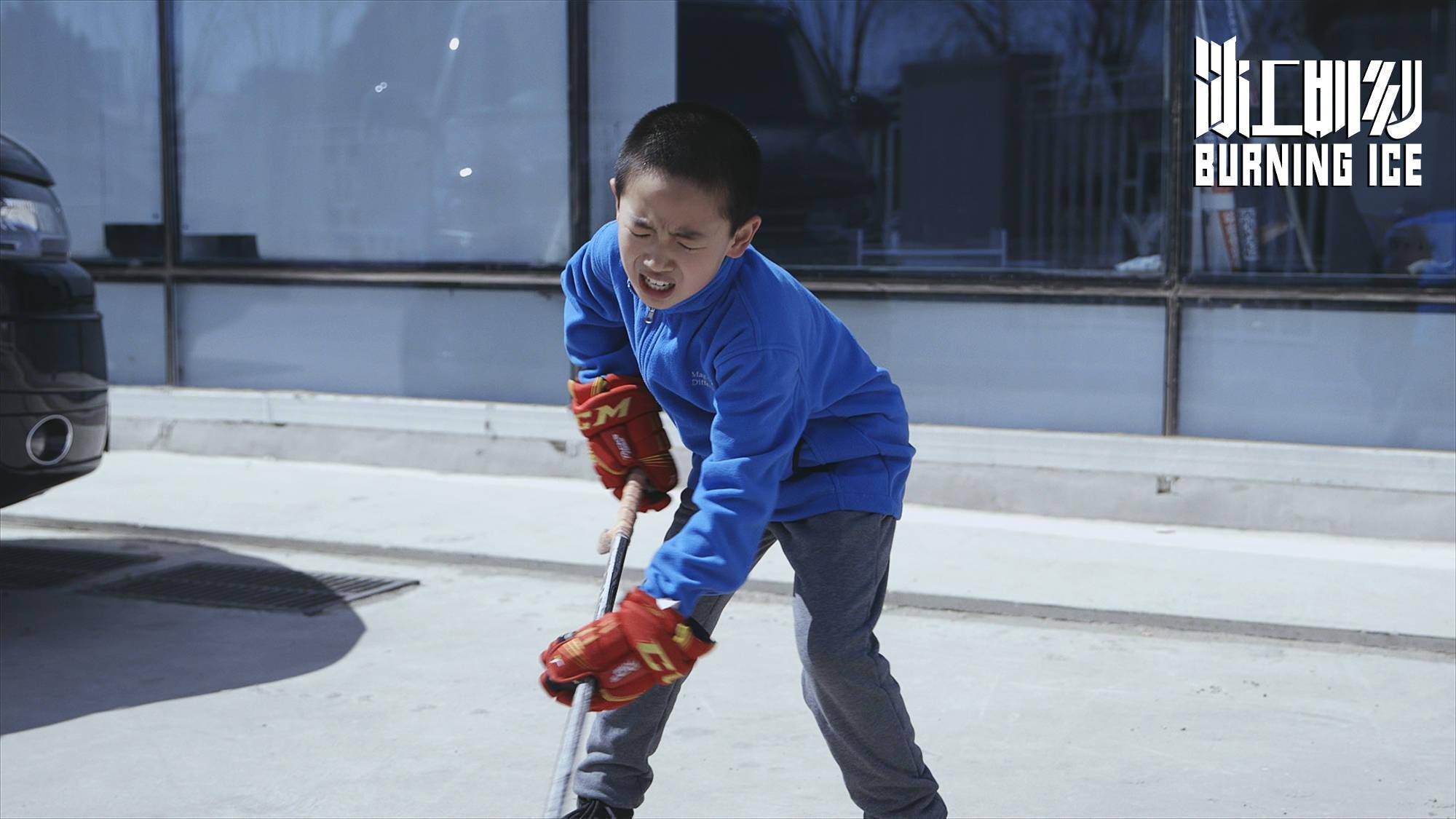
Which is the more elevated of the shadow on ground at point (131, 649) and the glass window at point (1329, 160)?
the glass window at point (1329, 160)

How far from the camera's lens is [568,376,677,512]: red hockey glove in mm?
2986

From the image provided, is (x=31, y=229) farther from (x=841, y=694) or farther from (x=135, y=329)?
(x=135, y=329)

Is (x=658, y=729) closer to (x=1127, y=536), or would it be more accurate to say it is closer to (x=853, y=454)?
(x=853, y=454)

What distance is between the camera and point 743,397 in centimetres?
254

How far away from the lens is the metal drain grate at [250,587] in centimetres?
547

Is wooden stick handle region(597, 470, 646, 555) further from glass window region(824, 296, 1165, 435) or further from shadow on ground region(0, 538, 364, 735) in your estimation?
glass window region(824, 296, 1165, 435)

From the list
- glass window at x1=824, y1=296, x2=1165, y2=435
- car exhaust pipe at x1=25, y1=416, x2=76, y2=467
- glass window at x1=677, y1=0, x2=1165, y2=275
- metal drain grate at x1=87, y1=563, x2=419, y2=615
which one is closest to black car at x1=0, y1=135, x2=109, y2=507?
car exhaust pipe at x1=25, y1=416, x2=76, y2=467

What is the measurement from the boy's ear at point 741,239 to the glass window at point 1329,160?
15.6 ft

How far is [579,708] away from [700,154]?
0.93m

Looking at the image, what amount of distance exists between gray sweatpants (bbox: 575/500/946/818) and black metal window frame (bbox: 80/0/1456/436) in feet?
14.5

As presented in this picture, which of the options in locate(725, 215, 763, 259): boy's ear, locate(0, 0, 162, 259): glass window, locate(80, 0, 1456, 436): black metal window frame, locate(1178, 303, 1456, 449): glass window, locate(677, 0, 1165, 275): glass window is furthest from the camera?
locate(0, 0, 162, 259): glass window

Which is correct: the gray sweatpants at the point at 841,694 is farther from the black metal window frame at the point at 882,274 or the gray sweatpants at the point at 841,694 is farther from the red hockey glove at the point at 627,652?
the black metal window frame at the point at 882,274

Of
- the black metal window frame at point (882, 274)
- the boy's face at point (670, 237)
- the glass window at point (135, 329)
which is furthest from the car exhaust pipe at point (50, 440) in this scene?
the glass window at point (135, 329)

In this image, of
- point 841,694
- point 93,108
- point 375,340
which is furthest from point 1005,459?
point 93,108
